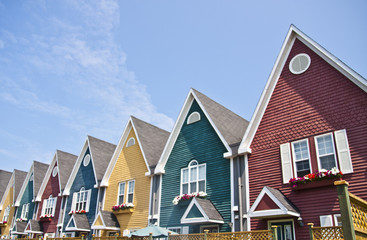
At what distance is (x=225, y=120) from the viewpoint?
21391 millimetres

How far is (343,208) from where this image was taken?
8.13 metres

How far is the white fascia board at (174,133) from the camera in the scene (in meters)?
22.0

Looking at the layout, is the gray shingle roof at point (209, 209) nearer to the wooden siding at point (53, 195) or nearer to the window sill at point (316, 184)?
the window sill at point (316, 184)

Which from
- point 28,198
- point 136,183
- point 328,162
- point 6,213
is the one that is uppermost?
point 28,198

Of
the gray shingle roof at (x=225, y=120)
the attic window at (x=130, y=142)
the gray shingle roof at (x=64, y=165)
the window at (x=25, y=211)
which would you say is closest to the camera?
the gray shingle roof at (x=225, y=120)

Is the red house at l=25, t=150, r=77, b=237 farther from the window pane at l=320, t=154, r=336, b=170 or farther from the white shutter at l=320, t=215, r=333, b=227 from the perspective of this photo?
the window pane at l=320, t=154, r=336, b=170

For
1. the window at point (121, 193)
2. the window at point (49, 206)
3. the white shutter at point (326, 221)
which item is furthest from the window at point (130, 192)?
the white shutter at point (326, 221)

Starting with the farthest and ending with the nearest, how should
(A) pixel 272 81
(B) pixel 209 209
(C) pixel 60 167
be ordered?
1. (C) pixel 60 167
2. (A) pixel 272 81
3. (B) pixel 209 209

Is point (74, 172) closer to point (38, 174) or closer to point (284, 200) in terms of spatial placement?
point (38, 174)

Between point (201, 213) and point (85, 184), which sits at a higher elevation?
point (85, 184)

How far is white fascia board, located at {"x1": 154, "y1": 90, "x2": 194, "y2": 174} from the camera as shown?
2197 centimetres

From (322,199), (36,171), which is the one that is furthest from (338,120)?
(36,171)

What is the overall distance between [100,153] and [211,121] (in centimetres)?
1388

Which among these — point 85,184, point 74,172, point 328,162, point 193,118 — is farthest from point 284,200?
point 74,172
